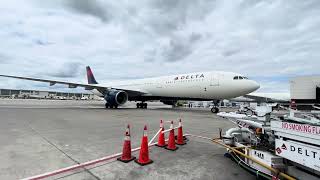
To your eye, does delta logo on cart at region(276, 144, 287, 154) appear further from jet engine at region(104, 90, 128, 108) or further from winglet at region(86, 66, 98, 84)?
winglet at region(86, 66, 98, 84)

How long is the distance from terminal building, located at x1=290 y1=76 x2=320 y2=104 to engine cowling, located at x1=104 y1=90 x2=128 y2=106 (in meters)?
17.8

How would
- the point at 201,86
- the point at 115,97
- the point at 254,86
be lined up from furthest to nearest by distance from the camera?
the point at 115,97, the point at 201,86, the point at 254,86

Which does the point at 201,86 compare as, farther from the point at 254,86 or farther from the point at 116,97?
the point at 116,97

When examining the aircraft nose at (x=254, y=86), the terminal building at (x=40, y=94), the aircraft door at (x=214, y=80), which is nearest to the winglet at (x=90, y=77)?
the aircraft door at (x=214, y=80)

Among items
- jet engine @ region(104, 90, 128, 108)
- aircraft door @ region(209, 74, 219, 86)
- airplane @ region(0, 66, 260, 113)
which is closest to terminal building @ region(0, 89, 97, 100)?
airplane @ region(0, 66, 260, 113)

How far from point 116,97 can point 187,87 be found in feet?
22.5

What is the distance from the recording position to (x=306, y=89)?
13.7 feet

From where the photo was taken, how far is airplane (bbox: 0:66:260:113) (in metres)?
16.4

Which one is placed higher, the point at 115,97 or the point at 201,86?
the point at 201,86

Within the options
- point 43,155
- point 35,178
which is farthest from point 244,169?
point 43,155

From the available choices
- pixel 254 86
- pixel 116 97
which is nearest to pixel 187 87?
pixel 254 86

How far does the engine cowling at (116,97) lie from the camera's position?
2077 cm

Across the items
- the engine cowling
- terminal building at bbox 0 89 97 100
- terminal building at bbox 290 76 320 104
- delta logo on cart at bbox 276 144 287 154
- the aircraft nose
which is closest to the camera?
delta logo on cart at bbox 276 144 287 154

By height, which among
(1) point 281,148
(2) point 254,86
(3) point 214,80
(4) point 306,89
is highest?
(3) point 214,80
